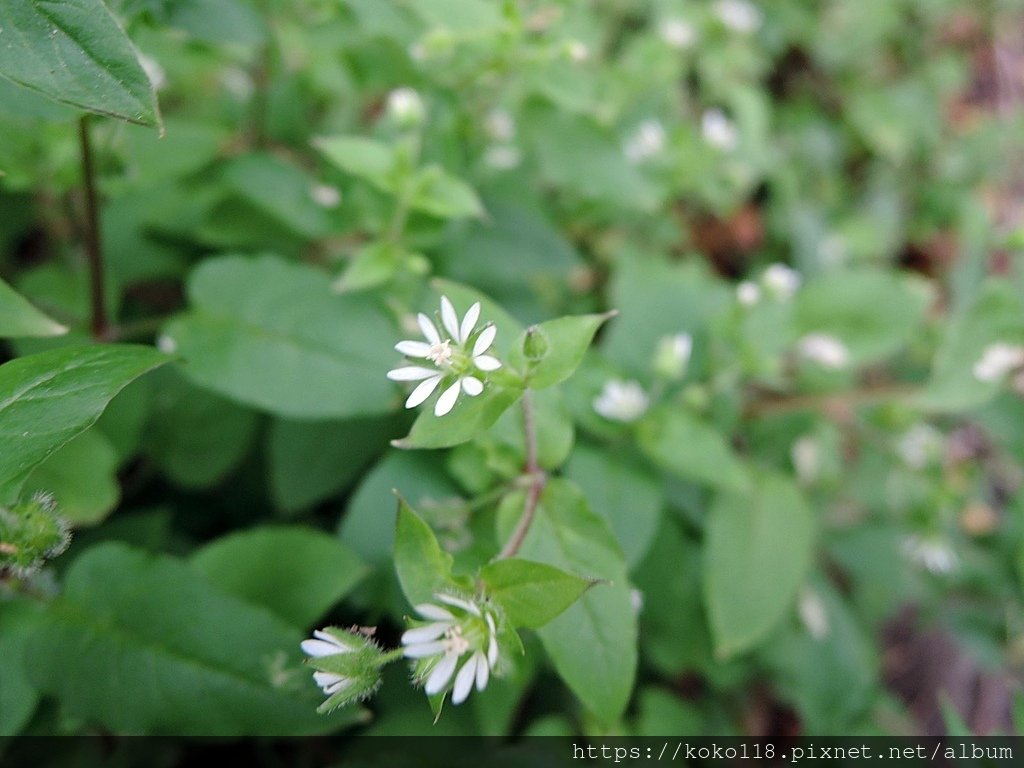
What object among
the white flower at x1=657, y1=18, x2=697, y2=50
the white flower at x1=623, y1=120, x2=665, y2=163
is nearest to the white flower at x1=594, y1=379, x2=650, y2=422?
the white flower at x1=623, y1=120, x2=665, y2=163

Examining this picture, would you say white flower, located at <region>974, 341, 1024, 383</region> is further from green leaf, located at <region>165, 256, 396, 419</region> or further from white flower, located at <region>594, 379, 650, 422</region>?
green leaf, located at <region>165, 256, 396, 419</region>

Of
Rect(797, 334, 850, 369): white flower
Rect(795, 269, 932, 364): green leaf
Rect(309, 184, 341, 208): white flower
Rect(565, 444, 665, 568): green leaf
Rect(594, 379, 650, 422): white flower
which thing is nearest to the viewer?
Rect(565, 444, 665, 568): green leaf

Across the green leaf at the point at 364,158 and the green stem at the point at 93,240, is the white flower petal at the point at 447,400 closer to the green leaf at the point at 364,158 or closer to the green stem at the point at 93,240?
the green leaf at the point at 364,158

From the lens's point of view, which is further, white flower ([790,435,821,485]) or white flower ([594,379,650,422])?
white flower ([790,435,821,485])

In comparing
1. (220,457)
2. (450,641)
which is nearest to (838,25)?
(220,457)

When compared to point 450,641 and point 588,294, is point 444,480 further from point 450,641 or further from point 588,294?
point 588,294

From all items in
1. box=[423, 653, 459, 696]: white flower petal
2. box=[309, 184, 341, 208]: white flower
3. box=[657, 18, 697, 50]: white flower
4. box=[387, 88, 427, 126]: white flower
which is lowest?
box=[423, 653, 459, 696]: white flower petal

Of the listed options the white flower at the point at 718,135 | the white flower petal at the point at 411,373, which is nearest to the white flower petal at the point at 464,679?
the white flower petal at the point at 411,373

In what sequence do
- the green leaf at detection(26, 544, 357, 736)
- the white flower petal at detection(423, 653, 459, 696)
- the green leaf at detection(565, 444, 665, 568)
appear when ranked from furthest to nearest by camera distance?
1. the green leaf at detection(565, 444, 665, 568)
2. the green leaf at detection(26, 544, 357, 736)
3. the white flower petal at detection(423, 653, 459, 696)
